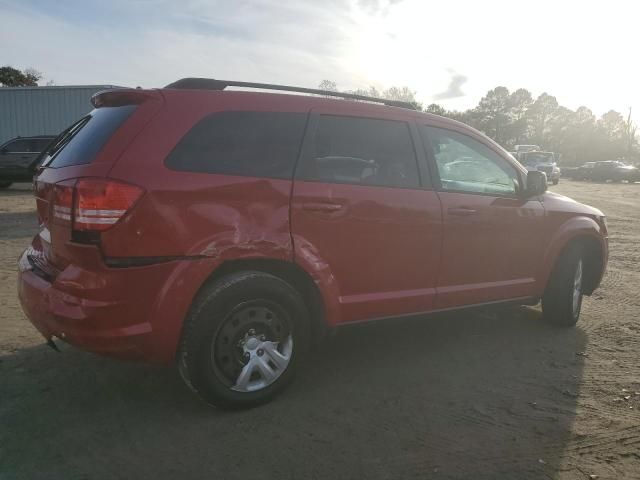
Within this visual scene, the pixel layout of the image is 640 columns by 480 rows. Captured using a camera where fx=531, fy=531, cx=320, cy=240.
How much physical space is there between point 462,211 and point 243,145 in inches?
68.4

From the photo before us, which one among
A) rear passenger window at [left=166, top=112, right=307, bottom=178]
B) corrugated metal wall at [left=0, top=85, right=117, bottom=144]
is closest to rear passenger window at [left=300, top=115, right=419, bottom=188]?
rear passenger window at [left=166, top=112, right=307, bottom=178]

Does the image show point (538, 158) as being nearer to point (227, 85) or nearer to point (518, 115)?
point (227, 85)

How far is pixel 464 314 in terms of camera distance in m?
4.14

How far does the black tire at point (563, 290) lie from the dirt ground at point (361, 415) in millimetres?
259

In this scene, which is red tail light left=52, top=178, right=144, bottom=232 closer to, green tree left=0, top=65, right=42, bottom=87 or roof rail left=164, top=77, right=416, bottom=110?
roof rail left=164, top=77, right=416, bottom=110

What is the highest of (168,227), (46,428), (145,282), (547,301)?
(168,227)

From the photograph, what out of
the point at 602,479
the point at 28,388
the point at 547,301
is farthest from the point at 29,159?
the point at 602,479

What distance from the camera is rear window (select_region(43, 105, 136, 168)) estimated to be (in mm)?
2941

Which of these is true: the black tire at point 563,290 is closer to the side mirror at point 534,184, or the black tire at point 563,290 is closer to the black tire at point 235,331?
the side mirror at point 534,184

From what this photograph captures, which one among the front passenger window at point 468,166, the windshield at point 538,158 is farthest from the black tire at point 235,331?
the windshield at point 538,158

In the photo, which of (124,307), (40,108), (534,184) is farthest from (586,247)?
(40,108)

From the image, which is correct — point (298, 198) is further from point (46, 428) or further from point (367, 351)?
point (46, 428)

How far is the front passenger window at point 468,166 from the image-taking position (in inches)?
156

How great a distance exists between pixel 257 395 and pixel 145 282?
97 centimetres
